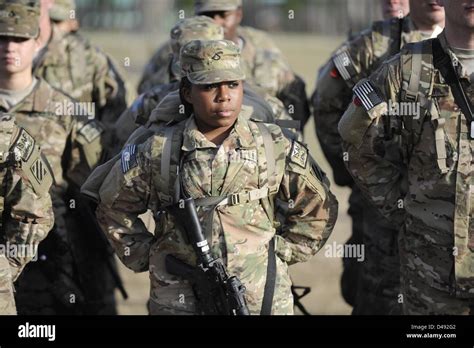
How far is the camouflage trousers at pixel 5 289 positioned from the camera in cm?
553

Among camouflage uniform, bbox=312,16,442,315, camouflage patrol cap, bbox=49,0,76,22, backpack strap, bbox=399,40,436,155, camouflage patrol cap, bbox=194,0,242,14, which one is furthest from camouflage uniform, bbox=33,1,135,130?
backpack strap, bbox=399,40,436,155

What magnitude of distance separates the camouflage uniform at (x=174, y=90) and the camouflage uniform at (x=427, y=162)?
0.99 metres

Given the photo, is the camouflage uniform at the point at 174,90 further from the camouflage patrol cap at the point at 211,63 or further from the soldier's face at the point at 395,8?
the soldier's face at the point at 395,8

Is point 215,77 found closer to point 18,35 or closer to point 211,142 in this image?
point 211,142

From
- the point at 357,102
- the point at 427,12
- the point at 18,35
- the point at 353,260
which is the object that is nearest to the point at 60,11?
the point at 18,35

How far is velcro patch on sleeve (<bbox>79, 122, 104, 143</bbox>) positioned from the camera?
7.33 m

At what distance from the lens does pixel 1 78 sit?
23.1 feet

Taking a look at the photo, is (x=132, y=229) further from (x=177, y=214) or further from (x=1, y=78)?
(x=1, y=78)

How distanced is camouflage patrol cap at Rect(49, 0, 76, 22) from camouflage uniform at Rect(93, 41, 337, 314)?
3.35m

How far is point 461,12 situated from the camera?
18.2 feet

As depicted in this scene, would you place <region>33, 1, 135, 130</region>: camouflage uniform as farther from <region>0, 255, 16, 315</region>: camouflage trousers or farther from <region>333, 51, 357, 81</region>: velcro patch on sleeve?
<region>0, 255, 16, 315</region>: camouflage trousers

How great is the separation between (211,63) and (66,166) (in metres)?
1.95

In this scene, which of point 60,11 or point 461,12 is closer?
point 461,12

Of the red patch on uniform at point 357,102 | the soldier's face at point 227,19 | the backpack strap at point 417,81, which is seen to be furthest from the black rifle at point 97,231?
the backpack strap at point 417,81
